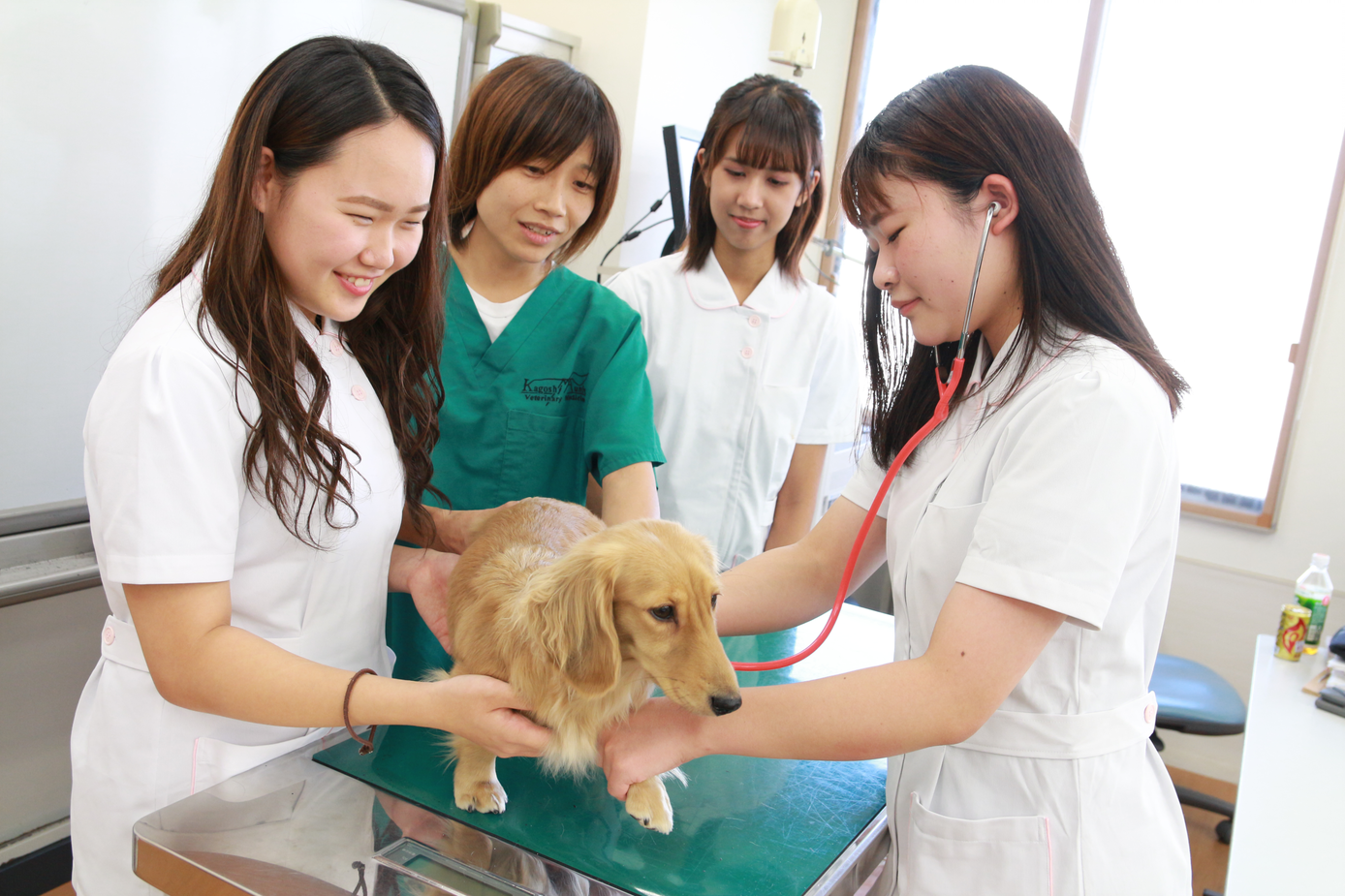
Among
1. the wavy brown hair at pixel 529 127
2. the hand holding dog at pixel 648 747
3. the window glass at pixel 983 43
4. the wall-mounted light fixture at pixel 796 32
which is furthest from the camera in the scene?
the window glass at pixel 983 43

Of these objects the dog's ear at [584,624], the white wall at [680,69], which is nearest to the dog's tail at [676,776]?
the dog's ear at [584,624]

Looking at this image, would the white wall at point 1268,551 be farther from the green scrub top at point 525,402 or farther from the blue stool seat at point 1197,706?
the green scrub top at point 525,402

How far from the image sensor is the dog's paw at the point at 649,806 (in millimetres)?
1096

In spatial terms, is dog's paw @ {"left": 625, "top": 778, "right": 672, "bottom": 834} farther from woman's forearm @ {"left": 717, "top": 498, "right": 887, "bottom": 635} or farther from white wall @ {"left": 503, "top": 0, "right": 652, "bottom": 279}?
white wall @ {"left": 503, "top": 0, "right": 652, "bottom": 279}

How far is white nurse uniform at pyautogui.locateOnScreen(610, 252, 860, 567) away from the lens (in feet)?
7.63

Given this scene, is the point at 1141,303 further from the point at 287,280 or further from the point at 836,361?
the point at 287,280

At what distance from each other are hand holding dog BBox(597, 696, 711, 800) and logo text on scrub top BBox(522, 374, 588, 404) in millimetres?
754

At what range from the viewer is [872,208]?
3.85 feet

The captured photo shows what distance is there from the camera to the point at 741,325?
2.36 meters

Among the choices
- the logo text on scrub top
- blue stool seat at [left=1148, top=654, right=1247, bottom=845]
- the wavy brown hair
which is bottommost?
blue stool seat at [left=1148, top=654, right=1247, bottom=845]

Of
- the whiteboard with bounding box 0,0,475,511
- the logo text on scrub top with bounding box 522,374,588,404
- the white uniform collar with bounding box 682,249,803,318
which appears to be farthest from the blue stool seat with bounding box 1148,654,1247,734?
the whiteboard with bounding box 0,0,475,511

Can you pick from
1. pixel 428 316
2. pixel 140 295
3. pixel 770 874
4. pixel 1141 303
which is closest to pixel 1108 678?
pixel 770 874

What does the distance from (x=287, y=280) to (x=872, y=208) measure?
0.77 metres

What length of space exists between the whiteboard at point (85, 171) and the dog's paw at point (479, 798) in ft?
4.47
